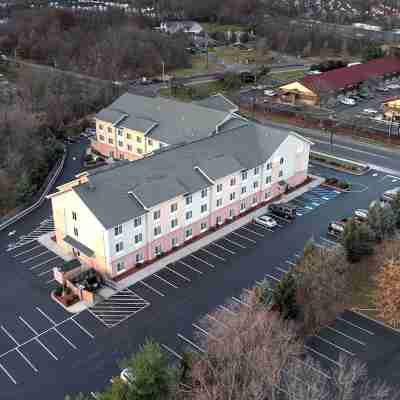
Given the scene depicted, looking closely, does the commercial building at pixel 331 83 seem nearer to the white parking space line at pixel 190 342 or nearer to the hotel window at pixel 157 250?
the hotel window at pixel 157 250

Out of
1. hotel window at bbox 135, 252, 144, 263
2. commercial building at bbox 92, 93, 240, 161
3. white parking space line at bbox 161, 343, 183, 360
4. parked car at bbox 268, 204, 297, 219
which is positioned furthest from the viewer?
commercial building at bbox 92, 93, 240, 161

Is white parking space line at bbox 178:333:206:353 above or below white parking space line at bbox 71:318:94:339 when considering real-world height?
below

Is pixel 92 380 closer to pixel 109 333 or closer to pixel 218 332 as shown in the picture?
pixel 109 333

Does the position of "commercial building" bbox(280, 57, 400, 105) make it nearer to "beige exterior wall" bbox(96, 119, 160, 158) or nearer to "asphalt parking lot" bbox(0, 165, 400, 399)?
"beige exterior wall" bbox(96, 119, 160, 158)

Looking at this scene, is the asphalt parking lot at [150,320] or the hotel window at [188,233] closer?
the asphalt parking lot at [150,320]

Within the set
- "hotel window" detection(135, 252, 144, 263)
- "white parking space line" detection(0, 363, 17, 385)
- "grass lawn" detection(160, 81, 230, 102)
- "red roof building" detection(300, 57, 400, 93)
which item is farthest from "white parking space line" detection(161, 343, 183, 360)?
"red roof building" detection(300, 57, 400, 93)

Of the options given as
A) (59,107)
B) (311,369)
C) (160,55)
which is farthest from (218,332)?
(160,55)

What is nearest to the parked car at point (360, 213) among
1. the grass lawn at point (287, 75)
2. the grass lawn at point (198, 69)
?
the grass lawn at point (287, 75)
